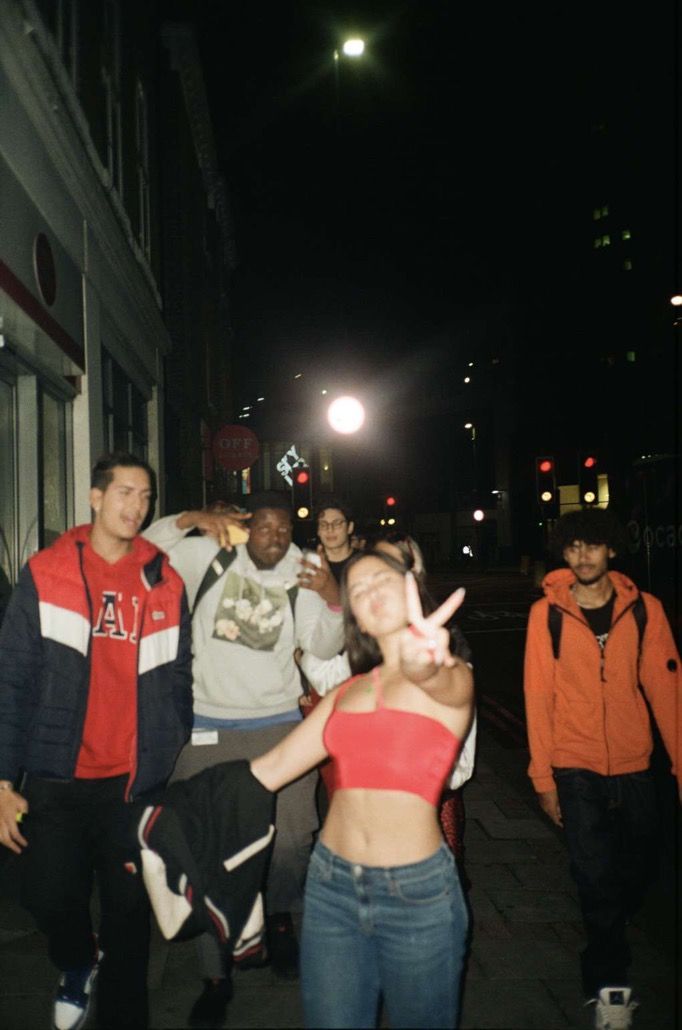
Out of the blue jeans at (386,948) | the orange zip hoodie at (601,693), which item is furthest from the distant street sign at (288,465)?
the blue jeans at (386,948)

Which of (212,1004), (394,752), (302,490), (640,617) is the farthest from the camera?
(302,490)

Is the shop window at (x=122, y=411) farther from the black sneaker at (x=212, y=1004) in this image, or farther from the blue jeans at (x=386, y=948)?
the blue jeans at (x=386, y=948)

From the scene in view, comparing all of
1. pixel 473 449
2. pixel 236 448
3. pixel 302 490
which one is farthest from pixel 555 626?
pixel 473 449

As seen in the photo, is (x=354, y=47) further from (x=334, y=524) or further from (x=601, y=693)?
(x=601, y=693)

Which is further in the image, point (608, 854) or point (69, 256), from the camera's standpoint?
point (69, 256)

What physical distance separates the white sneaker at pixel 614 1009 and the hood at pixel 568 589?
160 cm

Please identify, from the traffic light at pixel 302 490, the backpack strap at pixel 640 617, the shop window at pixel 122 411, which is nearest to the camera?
the backpack strap at pixel 640 617

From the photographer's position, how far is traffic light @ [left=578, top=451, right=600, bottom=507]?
20.3 m

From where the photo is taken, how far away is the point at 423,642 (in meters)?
2.32

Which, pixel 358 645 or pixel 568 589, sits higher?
pixel 568 589

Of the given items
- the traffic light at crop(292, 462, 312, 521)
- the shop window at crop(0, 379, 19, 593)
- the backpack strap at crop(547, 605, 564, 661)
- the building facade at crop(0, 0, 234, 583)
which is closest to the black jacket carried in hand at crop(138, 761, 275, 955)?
the backpack strap at crop(547, 605, 564, 661)

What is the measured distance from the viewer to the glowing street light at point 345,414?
13391 mm

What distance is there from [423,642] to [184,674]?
1712mm

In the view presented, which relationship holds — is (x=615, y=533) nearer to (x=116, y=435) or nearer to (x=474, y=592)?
(x=116, y=435)
